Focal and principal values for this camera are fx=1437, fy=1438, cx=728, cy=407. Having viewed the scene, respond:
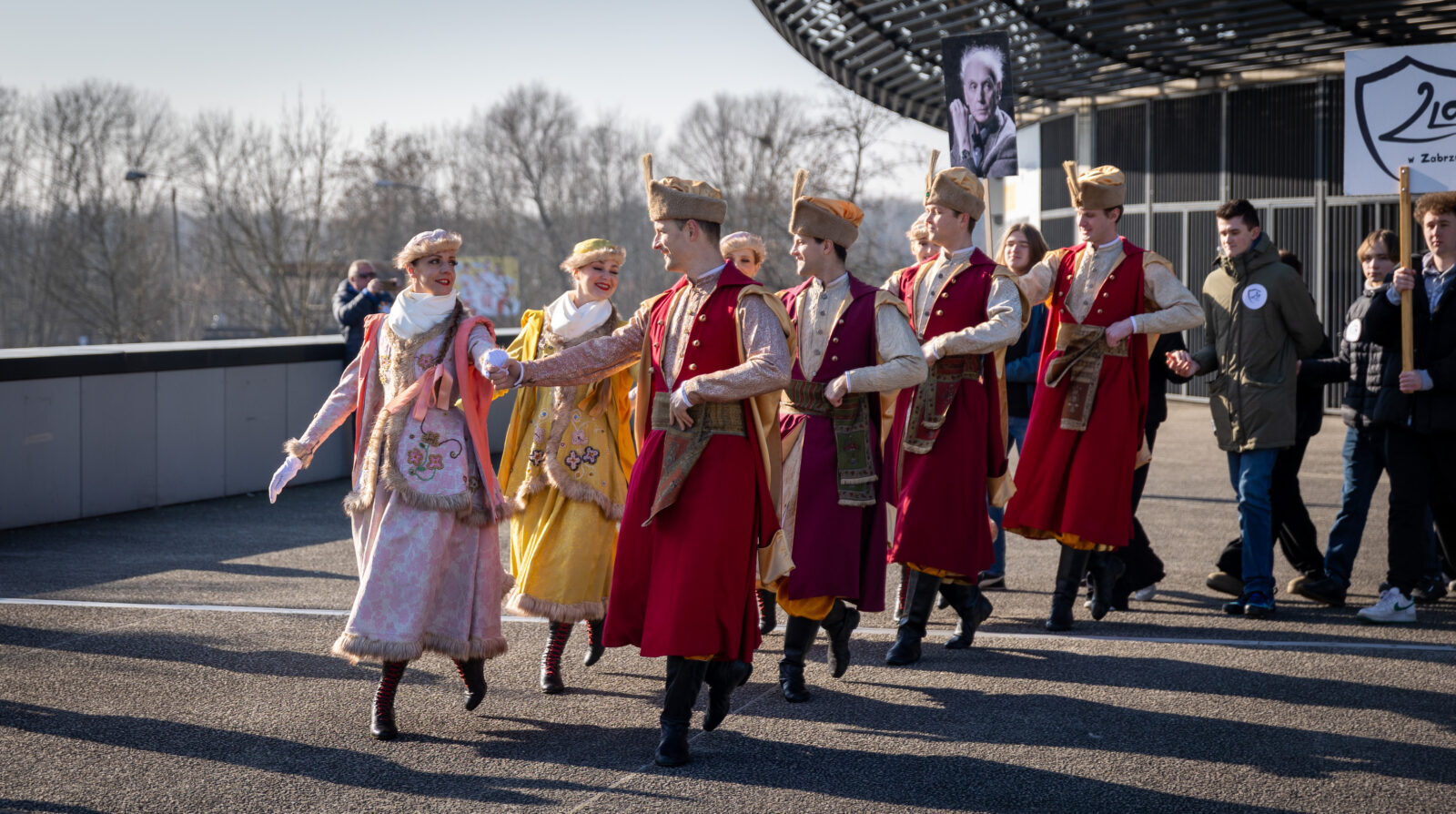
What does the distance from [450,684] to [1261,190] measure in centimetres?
1581

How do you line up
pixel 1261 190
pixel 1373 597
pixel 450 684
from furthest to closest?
pixel 1261 190, pixel 1373 597, pixel 450 684

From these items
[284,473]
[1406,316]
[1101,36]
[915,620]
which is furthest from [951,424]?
[1101,36]

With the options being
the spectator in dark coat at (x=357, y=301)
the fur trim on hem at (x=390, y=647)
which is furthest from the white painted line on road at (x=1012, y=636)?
the spectator in dark coat at (x=357, y=301)

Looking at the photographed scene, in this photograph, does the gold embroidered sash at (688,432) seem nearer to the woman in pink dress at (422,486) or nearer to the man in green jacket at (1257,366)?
the woman in pink dress at (422,486)

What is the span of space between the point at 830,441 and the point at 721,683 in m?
1.06

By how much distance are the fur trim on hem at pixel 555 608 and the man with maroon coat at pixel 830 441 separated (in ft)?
2.51

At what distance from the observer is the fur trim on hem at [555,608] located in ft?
18.4

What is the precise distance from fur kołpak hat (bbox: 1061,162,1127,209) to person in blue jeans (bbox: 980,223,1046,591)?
0.67m

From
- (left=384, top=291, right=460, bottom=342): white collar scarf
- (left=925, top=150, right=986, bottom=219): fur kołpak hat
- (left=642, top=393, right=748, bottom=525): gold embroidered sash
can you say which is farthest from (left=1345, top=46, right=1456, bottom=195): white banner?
(left=384, top=291, right=460, bottom=342): white collar scarf

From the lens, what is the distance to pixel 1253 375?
Result: 713 cm

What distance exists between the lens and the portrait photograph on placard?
8305 millimetres

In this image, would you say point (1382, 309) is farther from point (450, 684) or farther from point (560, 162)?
point (560, 162)

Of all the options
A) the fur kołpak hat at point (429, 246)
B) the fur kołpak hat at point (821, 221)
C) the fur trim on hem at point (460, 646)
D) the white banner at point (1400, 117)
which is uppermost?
the white banner at point (1400, 117)

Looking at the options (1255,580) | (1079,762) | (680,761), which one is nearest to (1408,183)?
(1255,580)
